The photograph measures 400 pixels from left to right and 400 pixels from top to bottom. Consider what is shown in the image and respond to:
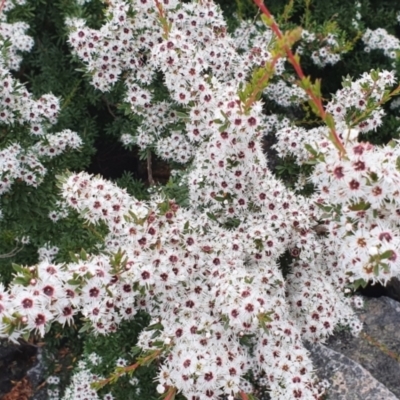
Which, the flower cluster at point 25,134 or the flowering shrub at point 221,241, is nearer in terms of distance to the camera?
the flowering shrub at point 221,241

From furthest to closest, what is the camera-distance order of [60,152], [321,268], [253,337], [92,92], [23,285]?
[92,92]
[60,152]
[321,268]
[253,337]
[23,285]

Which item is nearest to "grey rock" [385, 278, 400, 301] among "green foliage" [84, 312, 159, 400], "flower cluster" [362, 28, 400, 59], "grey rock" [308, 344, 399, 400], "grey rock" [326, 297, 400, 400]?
"grey rock" [326, 297, 400, 400]

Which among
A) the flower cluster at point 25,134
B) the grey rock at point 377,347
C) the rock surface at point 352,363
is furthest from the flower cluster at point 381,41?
the flower cluster at point 25,134

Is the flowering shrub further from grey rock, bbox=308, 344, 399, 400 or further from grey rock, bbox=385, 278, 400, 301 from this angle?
grey rock, bbox=385, 278, 400, 301

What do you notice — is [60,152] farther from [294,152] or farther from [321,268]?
[321,268]

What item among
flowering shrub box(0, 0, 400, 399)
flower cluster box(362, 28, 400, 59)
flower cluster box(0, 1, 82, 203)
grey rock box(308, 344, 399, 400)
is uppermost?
flower cluster box(362, 28, 400, 59)

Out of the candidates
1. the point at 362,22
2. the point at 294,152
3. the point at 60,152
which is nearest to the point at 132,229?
the point at 294,152

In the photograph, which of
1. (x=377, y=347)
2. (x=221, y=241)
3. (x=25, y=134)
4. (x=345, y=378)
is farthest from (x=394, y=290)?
(x=25, y=134)

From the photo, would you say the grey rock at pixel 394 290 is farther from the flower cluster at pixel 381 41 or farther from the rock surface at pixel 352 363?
the flower cluster at pixel 381 41

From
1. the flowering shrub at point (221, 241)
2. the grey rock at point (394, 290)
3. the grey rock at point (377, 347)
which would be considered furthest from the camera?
the grey rock at point (394, 290)
